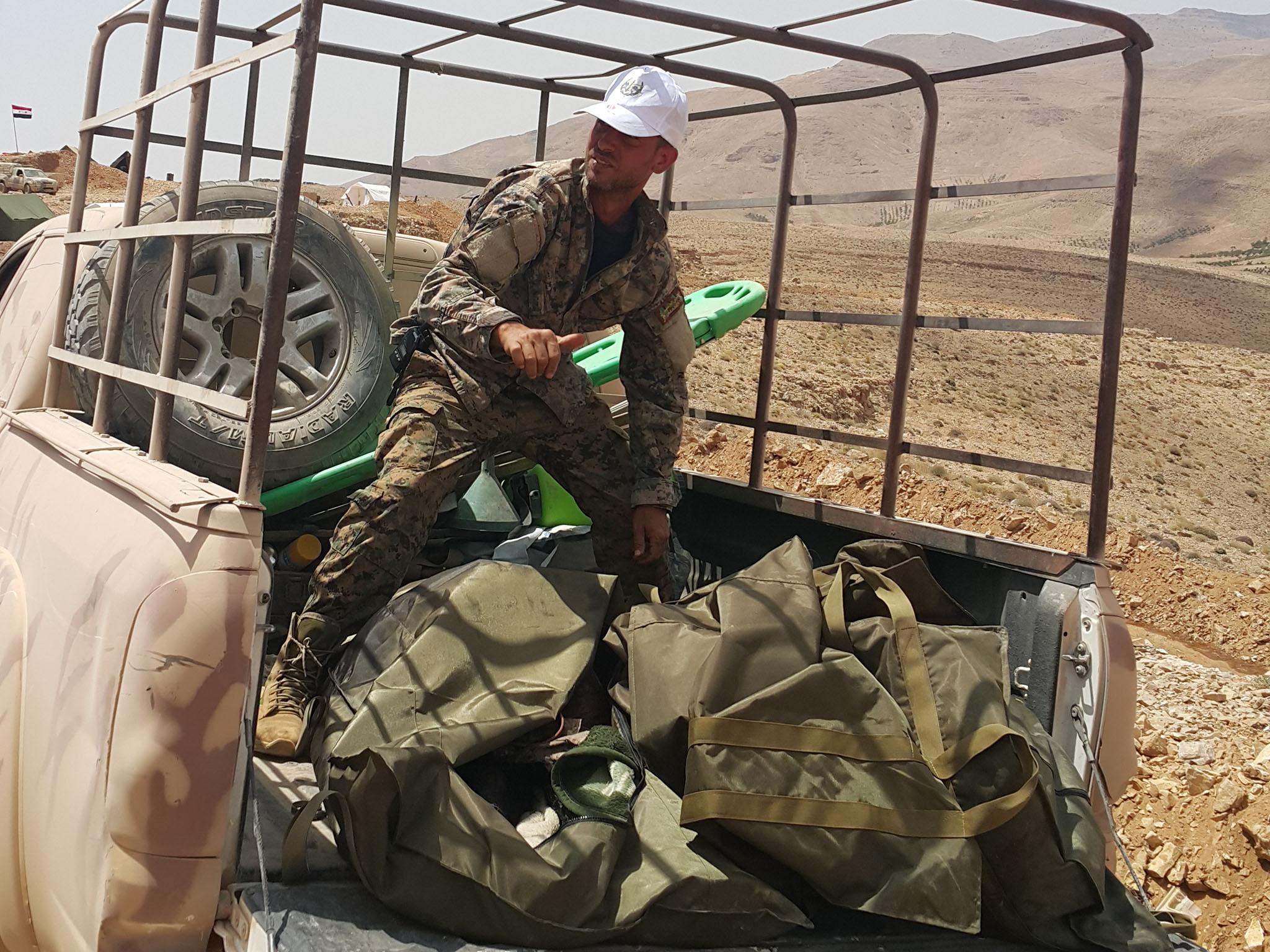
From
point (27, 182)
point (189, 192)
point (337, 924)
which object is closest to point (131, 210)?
point (189, 192)

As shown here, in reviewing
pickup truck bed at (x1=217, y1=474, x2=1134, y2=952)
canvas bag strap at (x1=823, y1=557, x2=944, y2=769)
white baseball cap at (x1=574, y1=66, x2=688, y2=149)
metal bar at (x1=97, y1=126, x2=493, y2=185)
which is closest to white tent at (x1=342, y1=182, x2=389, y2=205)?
metal bar at (x1=97, y1=126, x2=493, y2=185)

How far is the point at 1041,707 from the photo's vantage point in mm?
2812

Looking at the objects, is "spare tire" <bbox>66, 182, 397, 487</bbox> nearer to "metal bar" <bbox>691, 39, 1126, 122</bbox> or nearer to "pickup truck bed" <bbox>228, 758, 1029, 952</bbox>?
"metal bar" <bbox>691, 39, 1126, 122</bbox>

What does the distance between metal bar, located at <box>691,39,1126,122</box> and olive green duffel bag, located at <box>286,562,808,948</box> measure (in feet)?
6.10

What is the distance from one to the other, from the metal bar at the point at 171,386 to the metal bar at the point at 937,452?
174 centimetres

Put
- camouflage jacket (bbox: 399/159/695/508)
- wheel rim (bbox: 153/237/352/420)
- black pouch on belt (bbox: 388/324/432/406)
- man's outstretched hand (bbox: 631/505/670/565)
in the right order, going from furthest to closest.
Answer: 1. wheel rim (bbox: 153/237/352/420)
2. man's outstretched hand (bbox: 631/505/670/565)
3. black pouch on belt (bbox: 388/324/432/406)
4. camouflage jacket (bbox: 399/159/695/508)

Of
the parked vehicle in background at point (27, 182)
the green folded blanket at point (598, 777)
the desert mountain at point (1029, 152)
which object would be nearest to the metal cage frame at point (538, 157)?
the green folded blanket at point (598, 777)

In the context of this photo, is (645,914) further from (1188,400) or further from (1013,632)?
(1188,400)

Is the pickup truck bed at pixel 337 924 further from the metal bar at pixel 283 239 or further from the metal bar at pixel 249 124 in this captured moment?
the metal bar at pixel 249 124

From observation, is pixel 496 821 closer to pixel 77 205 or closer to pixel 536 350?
pixel 536 350

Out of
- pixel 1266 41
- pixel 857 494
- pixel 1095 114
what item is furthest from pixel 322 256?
pixel 1266 41

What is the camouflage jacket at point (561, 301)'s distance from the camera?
3.39 meters

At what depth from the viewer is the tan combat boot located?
9.28ft

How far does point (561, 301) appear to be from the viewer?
3.68 metres
